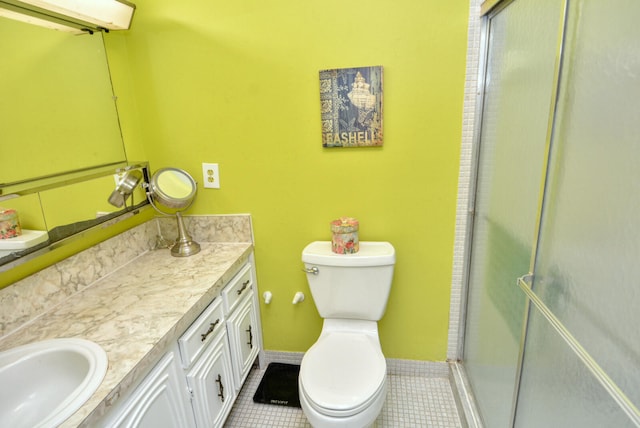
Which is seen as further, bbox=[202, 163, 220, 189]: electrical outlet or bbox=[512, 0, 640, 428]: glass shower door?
bbox=[202, 163, 220, 189]: electrical outlet

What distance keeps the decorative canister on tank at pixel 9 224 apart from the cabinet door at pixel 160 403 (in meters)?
0.64

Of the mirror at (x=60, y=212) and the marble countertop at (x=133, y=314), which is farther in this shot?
the mirror at (x=60, y=212)

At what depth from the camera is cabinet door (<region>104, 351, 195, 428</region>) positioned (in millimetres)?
852

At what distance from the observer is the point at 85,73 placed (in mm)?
1397

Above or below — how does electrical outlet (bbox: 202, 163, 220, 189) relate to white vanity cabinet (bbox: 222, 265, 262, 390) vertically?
above

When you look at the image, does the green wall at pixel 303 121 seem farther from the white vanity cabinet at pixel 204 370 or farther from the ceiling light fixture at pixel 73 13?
the white vanity cabinet at pixel 204 370

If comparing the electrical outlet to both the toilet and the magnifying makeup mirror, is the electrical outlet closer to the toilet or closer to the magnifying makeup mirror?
the magnifying makeup mirror

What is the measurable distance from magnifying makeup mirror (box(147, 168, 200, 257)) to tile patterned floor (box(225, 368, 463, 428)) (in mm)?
839

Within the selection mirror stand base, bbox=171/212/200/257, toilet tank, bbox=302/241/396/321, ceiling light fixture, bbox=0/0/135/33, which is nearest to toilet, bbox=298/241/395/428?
toilet tank, bbox=302/241/396/321

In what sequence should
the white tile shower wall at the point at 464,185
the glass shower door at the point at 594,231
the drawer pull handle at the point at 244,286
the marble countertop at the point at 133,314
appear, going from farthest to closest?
1. the drawer pull handle at the point at 244,286
2. the white tile shower wall at the point at 464,185
3. the marble countertop at the point at 133,314
4. the glass shower door at the point at 594,231

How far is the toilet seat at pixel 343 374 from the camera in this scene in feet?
3.69

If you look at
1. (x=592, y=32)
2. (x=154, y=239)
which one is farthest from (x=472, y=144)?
(x=154, y=239)

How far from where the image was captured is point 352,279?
1489 millimetres

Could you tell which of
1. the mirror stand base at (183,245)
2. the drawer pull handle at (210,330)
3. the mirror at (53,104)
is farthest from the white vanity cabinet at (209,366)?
the mirror at (53,104)
